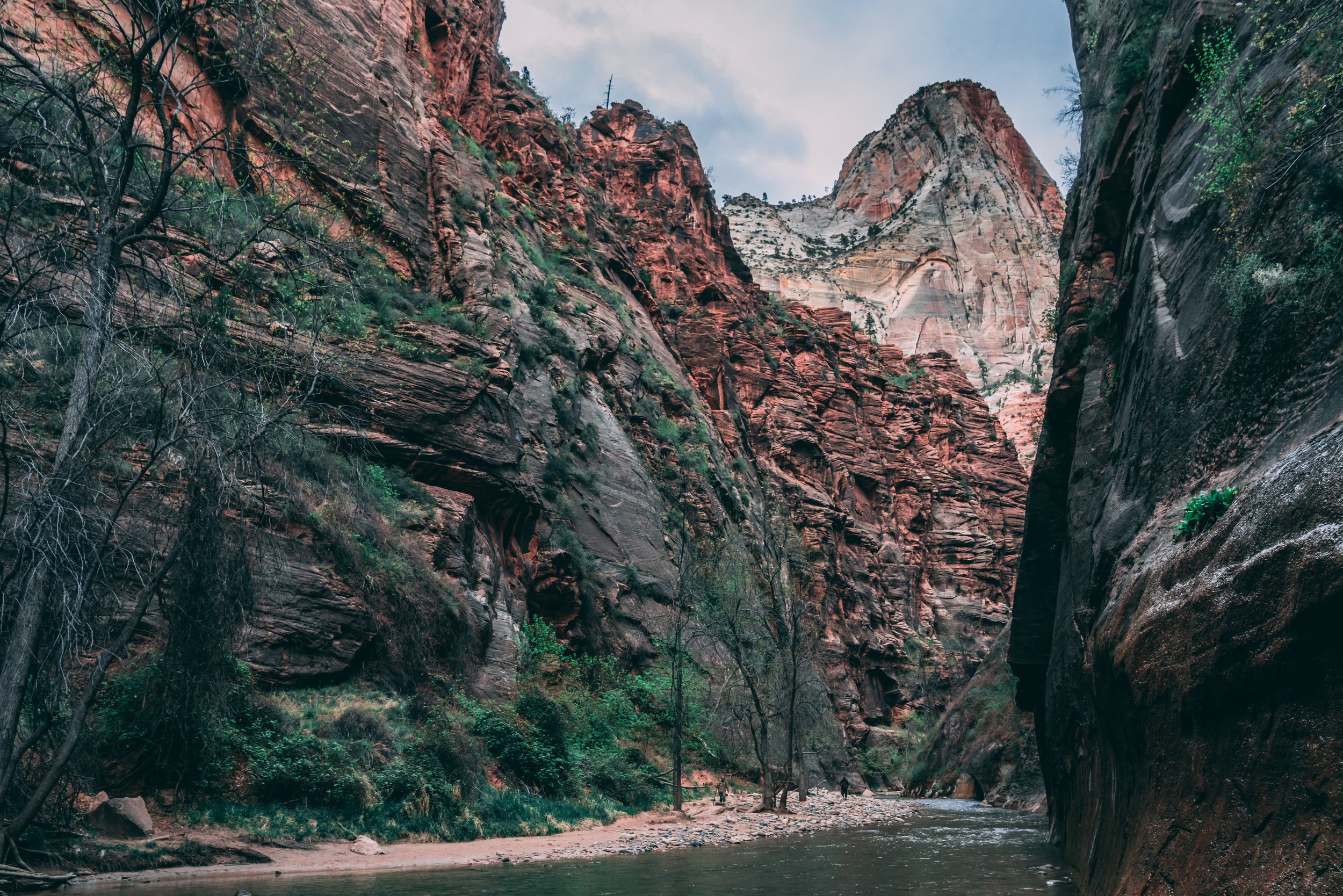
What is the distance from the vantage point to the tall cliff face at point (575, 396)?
65.9 ft

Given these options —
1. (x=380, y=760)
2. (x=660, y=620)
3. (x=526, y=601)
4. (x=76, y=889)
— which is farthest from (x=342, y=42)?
(x=76, y=889)

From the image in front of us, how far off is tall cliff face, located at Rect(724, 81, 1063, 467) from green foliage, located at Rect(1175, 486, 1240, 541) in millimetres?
103775

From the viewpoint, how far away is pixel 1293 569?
5.36 m

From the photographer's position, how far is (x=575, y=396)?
1331 inches

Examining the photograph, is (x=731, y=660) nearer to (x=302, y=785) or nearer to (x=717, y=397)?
(x=302, y=785)

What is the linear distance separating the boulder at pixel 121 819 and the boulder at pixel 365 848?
301cm

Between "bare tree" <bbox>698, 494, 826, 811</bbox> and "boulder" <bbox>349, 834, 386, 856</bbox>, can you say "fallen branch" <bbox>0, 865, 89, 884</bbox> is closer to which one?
"boulder" <bbox>349, 834, 386, 856</bbox>

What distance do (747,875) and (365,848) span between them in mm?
6271

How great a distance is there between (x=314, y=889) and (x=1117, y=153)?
734 inches

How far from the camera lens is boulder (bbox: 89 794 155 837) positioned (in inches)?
416

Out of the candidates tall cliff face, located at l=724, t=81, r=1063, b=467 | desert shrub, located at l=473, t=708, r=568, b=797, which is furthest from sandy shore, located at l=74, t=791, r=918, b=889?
tall cliff face, located at l=724, t=81, r=1063, b=467

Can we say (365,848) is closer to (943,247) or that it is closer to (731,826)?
(731,826)

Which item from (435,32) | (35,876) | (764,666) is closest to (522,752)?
(35,876)

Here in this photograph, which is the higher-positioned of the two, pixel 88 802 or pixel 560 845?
pixel 88 802
